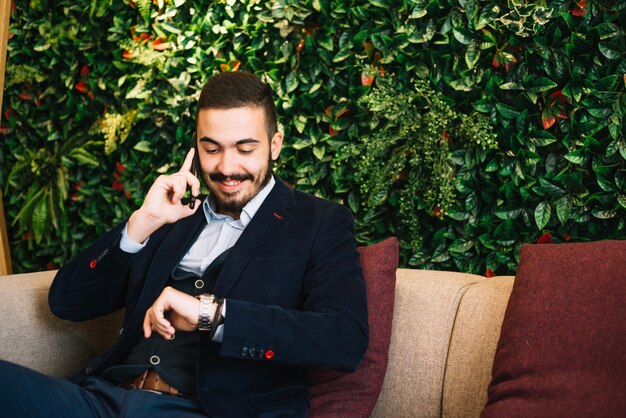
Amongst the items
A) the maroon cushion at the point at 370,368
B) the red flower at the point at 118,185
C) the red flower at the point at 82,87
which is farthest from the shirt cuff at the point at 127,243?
the red flower at the point at 82,87

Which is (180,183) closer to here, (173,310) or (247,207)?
(247,207)

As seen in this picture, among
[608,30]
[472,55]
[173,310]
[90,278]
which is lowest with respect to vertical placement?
[90,278]

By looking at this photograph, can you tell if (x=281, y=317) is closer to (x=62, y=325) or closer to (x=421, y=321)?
(x=421, y=321)

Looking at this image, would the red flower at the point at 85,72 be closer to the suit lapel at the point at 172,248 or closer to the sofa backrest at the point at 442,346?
the suit lapel at the point at 172,248

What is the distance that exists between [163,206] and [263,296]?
403 millimetres

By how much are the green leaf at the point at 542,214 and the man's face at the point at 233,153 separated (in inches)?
34.4

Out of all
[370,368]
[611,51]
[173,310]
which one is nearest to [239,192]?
[173,310]

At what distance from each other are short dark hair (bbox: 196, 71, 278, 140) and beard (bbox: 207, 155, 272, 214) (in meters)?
0.14

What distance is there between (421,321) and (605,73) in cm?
94

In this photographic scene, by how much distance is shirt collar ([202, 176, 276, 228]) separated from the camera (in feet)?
6.78

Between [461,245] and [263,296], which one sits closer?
[263,296]

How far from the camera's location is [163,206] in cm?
200

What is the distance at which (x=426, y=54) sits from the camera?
244 centimetres

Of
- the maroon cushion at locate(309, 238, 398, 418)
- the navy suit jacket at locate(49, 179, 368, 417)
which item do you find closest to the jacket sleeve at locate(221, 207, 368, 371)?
the navy suit jacket at locate(49, 179, 368, 417)
